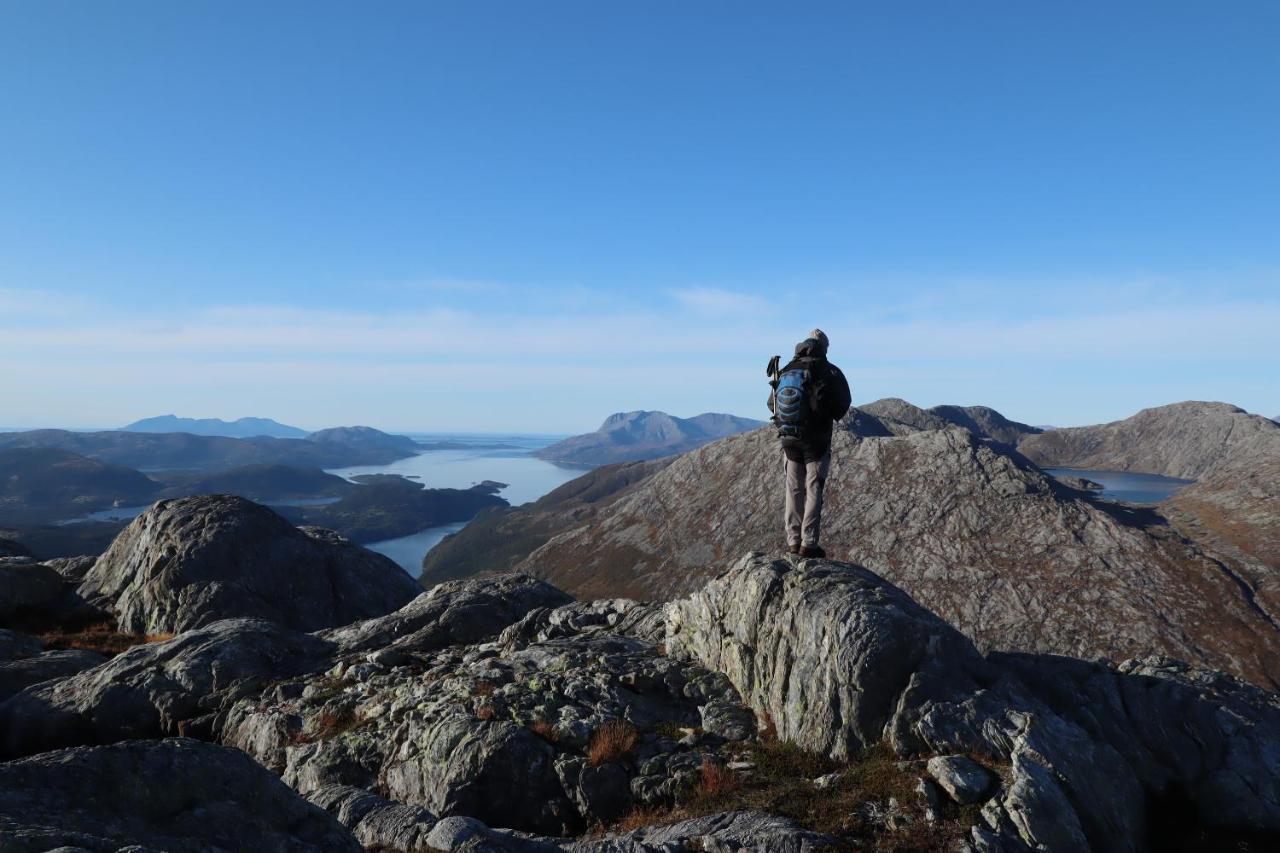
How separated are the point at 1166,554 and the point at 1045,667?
155 meters

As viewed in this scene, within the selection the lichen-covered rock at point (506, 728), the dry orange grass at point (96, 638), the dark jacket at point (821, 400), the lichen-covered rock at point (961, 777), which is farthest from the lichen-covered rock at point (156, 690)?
the lichen-covered rock at point (961, 777)

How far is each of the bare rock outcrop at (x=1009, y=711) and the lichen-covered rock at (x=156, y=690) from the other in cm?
1686

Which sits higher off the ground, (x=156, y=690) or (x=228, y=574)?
(x=228, y=574)

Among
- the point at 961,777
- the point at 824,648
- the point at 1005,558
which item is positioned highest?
the point at 824,648

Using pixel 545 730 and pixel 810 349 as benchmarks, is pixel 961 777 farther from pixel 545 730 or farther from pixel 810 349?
pixel 810 349

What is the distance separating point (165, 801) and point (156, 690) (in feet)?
47.4

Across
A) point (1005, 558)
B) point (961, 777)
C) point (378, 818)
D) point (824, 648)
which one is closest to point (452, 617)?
point (378, 818)

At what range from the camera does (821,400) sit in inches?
739

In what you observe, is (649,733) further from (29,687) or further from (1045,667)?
(29,687)

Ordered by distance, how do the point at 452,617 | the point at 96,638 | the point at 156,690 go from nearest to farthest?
the point at 156,690
the point at 452,617
the point at 96,638

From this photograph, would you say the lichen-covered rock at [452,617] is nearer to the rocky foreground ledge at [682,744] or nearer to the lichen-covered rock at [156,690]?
the lichen-covered rock at [156,690]

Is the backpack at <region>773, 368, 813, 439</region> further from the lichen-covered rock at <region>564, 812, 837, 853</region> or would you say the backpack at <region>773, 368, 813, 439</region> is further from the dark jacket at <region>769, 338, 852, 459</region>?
the lichen-covered rock at <region>564, 812, 837, 853</region>

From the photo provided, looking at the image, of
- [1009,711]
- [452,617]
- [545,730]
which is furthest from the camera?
[452,617]

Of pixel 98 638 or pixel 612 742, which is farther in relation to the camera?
pixel 98 638
